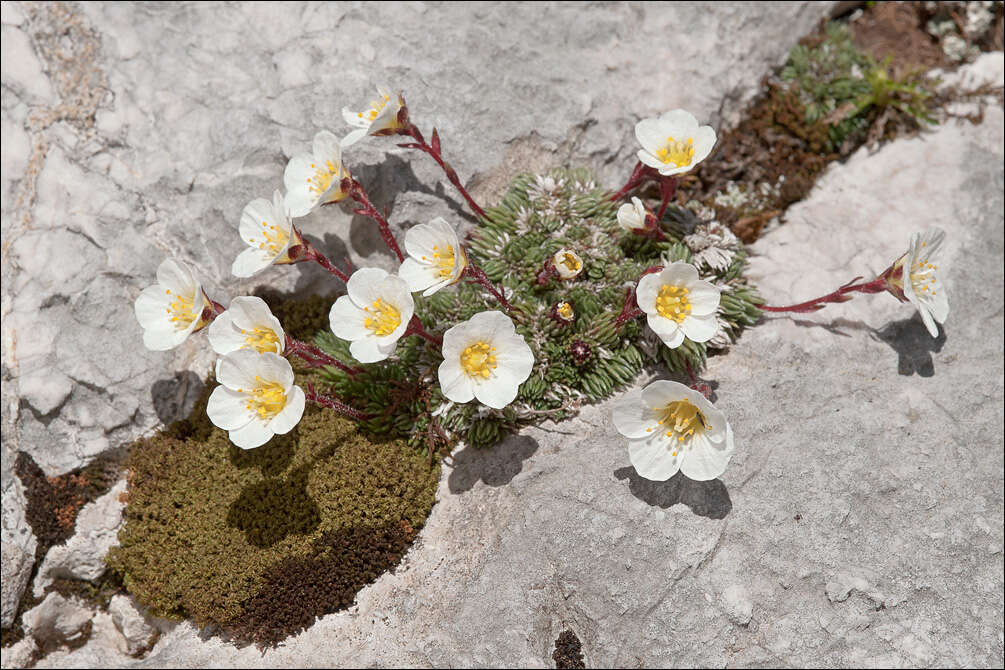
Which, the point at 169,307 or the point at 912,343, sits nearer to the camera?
the point at 169,307

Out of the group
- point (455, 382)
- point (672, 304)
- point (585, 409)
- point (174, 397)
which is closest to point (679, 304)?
point (672, 304)

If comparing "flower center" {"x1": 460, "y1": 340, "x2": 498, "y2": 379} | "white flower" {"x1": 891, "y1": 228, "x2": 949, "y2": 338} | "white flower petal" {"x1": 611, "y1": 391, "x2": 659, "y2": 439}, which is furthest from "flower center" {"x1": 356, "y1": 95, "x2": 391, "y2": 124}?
"white flower" {"x1": 891, "y1": 228, "x2": 949, "y2": 338}

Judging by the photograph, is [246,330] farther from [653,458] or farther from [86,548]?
[653,458]

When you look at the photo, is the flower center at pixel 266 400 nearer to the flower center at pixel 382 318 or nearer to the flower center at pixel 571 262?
the flower center at pixel 382 318

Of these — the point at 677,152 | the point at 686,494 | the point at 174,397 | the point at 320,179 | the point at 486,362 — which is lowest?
the point at 686,494

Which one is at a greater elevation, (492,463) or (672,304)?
(672,304)

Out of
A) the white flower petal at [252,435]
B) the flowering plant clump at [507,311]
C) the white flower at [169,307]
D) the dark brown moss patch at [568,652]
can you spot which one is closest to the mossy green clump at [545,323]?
the flowering plant clump at [507,311]

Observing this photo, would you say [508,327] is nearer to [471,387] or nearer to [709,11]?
[471,387]

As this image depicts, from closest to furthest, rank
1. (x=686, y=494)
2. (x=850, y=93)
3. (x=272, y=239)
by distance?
(x=686, y=494)
(x=272, y=239)
(x=850, y=93)
